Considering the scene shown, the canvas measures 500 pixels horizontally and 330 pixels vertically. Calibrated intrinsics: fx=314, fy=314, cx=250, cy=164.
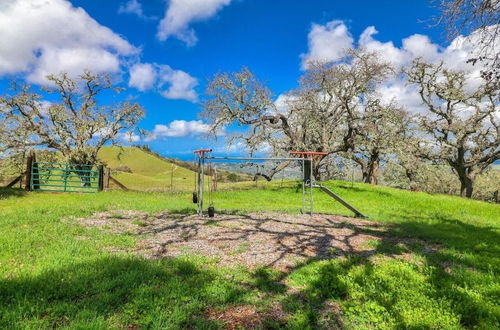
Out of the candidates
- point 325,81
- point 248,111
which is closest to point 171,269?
point 248,111

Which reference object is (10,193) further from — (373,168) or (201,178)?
(373,168)

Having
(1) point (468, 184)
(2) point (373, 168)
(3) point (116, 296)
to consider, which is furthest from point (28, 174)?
(1) point (468, 184)

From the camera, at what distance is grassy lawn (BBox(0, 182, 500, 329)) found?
455 cm

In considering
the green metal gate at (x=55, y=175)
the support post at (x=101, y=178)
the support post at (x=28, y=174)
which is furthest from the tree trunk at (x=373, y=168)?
the support post at (x=28, y=174)

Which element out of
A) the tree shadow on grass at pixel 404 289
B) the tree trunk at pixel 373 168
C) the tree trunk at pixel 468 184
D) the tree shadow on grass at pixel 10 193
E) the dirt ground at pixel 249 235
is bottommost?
the tree shadow on grass at pixel 404 289

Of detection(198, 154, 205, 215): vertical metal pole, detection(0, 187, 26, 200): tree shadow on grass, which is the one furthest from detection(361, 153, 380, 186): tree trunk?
detection(0, 187, 26, 200): tree shadow on grass

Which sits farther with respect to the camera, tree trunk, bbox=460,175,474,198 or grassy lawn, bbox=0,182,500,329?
tree trunk, bbox=460,175,474,198

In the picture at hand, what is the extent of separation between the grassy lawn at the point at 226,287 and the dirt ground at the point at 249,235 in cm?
57

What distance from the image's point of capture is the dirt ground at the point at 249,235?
25.4 ft

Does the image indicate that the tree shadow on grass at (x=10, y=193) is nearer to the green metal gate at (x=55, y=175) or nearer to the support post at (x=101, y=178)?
the green metal gate at (x=55, y=175)

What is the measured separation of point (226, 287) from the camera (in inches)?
219

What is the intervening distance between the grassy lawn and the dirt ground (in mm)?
571

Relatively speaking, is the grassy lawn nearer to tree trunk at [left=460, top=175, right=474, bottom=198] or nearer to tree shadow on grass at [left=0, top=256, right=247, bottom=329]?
tree shadow on grass at [left=0, top=256, right=247, bottom=329]

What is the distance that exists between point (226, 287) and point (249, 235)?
4195 mm
